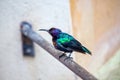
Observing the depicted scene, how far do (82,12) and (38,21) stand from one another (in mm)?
551

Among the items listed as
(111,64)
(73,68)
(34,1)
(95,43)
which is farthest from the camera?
(111,64)

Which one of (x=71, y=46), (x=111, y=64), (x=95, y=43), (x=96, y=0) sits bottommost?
(x=111, y=64)

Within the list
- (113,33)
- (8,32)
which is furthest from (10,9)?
(113,33)

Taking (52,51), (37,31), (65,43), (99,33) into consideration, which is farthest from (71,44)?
(99,33)

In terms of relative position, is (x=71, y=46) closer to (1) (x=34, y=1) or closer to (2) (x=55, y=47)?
(2) (x=55, y=47)

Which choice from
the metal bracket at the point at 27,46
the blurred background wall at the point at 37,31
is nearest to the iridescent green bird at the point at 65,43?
the blurred background wall at the point at 37,31

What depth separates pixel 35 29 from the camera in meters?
5.69

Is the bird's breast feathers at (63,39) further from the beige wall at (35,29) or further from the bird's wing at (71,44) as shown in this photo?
the beige wall at (35,29)

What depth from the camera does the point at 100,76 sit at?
21.8 feet

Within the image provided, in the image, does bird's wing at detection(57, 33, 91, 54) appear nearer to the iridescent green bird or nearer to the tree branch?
the iridescent green bird

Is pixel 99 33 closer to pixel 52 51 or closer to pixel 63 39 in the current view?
pixel 52 51

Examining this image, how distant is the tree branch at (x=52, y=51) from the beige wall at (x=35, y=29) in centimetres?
12

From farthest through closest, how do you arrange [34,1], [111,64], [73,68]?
[111,64] → [34,1] → [73,68]

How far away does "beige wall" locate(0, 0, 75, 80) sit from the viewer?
5637mm
